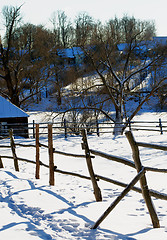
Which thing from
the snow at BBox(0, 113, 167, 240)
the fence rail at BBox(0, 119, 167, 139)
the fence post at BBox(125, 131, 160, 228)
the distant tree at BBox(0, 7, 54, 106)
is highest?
the distant tree at BBox(0, 7, 54, 106)

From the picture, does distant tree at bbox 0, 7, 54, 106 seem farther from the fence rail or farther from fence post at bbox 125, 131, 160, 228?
fence post at bbox 125, 131, 160, 228

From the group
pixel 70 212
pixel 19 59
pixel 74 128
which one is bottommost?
pixel 74 128

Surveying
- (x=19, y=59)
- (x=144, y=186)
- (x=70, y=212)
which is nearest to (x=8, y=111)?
(x=19, y=59)

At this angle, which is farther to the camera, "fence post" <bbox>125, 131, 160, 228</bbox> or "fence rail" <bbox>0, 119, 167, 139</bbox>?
"fence rail" <bbox>0, 119, 167, 139</bbox>

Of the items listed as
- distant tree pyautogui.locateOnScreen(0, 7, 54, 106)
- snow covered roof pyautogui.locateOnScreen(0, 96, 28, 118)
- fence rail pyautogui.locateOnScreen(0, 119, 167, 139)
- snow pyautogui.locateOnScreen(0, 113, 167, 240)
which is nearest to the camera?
snow pyautogui.locateOnScreen(0, 113, 167, 240)

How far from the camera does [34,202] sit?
15.4ft

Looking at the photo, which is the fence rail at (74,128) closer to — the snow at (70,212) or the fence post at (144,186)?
the snow at (70,212)

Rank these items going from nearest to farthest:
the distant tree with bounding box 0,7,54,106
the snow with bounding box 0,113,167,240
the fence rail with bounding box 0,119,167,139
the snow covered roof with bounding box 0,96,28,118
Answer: the snow with bounding box 0,113,167,240 < the fence rail with bounding box 0,119,167,139 < the snow covered roof with bounding box 0,96,28,118 < the distant tree with bounding box 0,7,54,106

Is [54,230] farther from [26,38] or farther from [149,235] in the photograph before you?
[26,38]

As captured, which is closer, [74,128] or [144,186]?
[144,186]

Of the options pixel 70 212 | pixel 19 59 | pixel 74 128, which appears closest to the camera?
pixel 70 212

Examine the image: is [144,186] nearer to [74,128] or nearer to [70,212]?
[70,212]

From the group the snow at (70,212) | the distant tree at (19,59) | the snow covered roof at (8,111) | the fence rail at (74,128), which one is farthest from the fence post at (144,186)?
the distant tree at (19,59)

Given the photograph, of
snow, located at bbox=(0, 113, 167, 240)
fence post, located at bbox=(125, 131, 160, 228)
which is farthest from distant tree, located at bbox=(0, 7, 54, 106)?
fence post, located at bbox=(125, 131, 160, 228)
